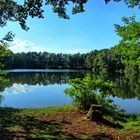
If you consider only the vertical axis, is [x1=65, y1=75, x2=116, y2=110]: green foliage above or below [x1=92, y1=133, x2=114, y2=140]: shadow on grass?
above

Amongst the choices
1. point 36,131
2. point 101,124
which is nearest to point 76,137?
point 36,131

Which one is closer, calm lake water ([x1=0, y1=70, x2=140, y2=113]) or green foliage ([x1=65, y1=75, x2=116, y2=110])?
green foliage ([x1=65, y1=75, x2=116, y2=110])

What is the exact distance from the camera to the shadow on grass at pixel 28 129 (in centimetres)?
1216

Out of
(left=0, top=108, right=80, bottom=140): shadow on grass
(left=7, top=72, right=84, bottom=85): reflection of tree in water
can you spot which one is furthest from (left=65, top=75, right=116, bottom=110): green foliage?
(left=7, top=72, right=84, bottom=85): reflection of tree in water

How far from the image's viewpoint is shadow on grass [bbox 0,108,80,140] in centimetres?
1216

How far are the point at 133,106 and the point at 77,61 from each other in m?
164

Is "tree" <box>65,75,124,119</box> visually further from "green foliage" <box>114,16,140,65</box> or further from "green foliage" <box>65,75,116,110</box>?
"green foliage" <box>114,16,140,65</box>

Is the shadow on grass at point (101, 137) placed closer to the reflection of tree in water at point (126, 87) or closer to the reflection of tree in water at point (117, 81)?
the reflection of tree in water at point (126, 87)

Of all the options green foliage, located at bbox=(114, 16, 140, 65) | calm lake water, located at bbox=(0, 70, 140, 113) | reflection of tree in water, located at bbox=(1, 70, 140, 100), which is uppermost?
green foliage, located at bbox=(114, 16, 140, 65)

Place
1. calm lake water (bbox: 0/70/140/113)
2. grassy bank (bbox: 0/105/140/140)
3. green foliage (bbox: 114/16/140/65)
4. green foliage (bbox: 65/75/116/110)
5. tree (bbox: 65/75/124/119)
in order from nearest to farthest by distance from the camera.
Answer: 1. grassy bank (bbox: 0/105/140/140)
2. tree (bbox: 65/75/124/119)
3. green foliage (bbox: 65/75/116/110)
4. green foliage (bbox: 114/16/140/65)
5. calm lake water (bbox: 0/70/140/113)

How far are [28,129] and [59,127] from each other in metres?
1.35

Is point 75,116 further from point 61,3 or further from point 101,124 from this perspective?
point 61,3

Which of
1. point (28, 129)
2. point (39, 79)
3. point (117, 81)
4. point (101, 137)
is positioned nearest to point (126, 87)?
point (117, 81)

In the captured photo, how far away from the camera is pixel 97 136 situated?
12.4 metres
